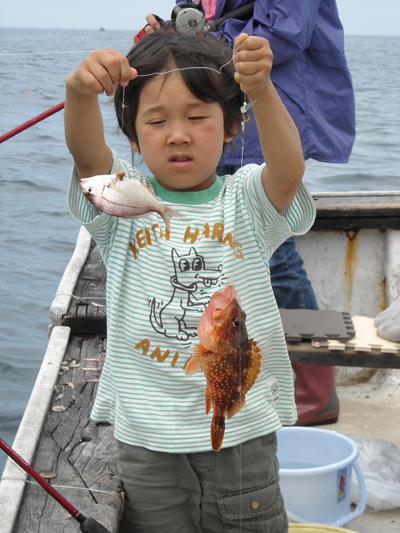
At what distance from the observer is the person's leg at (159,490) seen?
222 cm

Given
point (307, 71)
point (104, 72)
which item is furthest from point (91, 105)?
point (307, 71)

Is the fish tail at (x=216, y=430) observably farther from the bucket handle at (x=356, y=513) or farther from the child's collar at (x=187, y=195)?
the bucket handle at (x=356, y=513)

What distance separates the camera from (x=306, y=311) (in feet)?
11.7

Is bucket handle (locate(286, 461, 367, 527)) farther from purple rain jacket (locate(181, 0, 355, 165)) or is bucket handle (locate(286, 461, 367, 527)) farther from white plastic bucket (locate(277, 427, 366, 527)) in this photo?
purple rain jacket (locate(181, 0, 355, 165))

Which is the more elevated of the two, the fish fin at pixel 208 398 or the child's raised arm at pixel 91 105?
the child's raised arm at pixel 91 105

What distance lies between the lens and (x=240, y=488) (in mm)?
2213

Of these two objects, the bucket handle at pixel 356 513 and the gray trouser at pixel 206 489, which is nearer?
the gray trouser at pixel 206 489

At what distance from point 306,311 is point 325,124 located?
37.9 inches

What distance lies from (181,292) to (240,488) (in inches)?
23.5

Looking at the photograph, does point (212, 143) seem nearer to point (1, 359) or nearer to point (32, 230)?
point (1, 359)

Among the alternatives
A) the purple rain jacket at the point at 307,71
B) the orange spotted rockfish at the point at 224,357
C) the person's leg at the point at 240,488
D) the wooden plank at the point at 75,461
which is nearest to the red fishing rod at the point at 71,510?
the wooden plank at the point at 75,461

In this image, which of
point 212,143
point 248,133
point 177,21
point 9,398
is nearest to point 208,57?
point 212,143

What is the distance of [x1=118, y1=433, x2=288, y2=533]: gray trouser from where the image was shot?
86.9 inches

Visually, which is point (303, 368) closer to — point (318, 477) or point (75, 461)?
point (318, 477)
